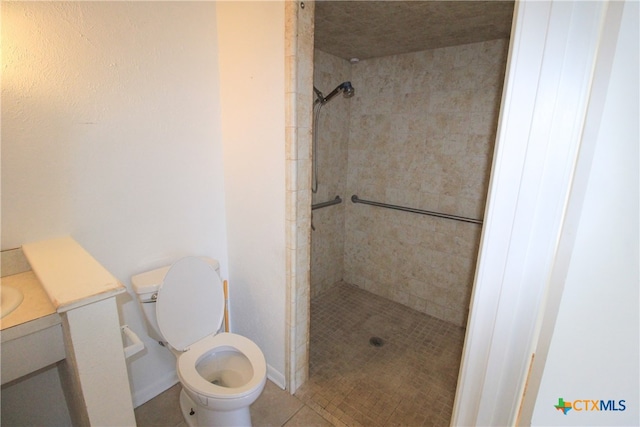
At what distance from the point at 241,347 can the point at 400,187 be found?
180 centimetres

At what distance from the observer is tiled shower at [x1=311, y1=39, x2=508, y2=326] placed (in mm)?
2146

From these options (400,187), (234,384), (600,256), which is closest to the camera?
(600,256)

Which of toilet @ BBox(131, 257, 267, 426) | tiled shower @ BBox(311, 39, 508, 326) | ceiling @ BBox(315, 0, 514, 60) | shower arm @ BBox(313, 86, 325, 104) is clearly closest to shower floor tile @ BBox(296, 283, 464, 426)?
tiled shower @ BBox(311, 39, 508, 326)

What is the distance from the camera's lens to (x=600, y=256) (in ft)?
1.20

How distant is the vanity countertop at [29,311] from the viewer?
87cm

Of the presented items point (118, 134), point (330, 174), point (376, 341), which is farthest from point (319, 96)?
point (376, 341)

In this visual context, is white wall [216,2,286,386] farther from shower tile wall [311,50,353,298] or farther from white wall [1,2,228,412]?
shower tile wall [311,50,353,298]

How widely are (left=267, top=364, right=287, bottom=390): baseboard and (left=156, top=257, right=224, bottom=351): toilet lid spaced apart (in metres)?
0.48

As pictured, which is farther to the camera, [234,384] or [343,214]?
[343,214]

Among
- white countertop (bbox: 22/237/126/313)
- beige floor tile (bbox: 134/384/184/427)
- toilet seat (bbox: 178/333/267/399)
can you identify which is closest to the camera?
white countertop (bbox: 22/237/126/313)

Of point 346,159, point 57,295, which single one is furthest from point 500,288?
point 346,159

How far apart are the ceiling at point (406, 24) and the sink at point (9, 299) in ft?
6.08

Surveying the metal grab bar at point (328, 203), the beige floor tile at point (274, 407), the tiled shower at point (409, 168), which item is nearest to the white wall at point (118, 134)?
the beige floor tile at point (274, 407)

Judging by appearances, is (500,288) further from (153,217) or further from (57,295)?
(153,217)
